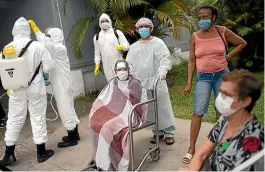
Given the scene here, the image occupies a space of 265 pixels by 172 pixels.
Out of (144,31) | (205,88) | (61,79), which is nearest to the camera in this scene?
(205,88)

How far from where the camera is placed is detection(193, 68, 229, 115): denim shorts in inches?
123

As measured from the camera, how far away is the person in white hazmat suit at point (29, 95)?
350 centimetres

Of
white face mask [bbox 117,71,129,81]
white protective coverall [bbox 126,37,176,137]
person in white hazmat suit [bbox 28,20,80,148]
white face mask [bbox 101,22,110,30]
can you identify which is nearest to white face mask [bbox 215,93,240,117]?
white face mask [bbox 117,71,129,81]

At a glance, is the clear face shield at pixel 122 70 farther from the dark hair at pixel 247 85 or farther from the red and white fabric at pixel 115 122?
the dark hair at pixel 247 85

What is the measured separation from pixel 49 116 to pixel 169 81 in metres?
2.63

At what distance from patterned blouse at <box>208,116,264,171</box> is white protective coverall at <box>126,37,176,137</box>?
5.30 feet

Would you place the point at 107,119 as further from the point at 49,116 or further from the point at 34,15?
the point at 34,15

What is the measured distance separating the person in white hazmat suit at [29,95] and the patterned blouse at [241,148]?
2.19m

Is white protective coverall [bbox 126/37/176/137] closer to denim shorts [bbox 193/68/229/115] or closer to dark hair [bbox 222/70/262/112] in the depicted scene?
denim shorts [bbox 193/68/229/115]

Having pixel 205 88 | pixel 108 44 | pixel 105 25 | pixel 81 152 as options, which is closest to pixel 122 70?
pixel 205 88

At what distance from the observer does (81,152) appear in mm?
3844

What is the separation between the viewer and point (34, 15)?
265 inches

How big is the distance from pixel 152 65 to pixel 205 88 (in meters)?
0.69

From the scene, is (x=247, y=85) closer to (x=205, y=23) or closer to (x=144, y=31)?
(x=205, y=23)
